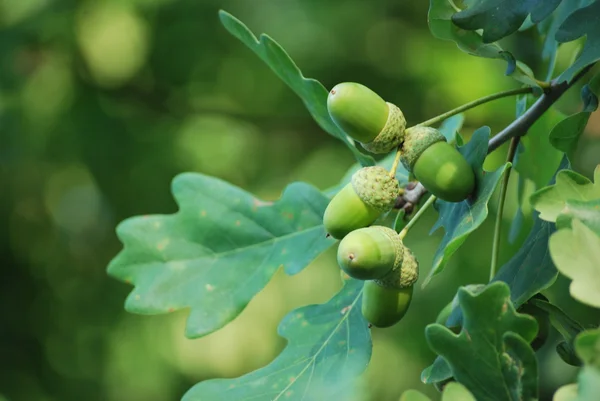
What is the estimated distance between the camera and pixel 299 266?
1.08 meters

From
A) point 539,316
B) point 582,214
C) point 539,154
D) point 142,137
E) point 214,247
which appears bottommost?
point 142,137

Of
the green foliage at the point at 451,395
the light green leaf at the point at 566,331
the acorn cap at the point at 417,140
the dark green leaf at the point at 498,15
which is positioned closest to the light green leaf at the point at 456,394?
the green foliage at the point at 451,395

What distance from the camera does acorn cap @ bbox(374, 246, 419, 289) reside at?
2.70ft

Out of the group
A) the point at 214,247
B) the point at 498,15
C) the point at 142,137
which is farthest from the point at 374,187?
the point at 142,137

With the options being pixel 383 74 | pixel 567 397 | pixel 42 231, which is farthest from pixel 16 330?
pixel 567 397

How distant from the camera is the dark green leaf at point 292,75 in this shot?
975 millimetres

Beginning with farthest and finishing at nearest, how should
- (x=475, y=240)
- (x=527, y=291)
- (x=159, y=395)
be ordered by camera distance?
1. (x=159, y=395)
2. (x=475, y=240)
3. (x=527, y=291)

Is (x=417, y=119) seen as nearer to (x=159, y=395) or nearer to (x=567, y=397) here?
(x=159, y=395)

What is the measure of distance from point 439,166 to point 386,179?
0.20ft

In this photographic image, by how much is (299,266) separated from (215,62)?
1960 millimetres

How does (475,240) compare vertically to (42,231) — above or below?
below

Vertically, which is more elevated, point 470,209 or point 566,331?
point 470,209

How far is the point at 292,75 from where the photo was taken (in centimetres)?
100

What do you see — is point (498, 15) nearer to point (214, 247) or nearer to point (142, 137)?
point (214, 247)
